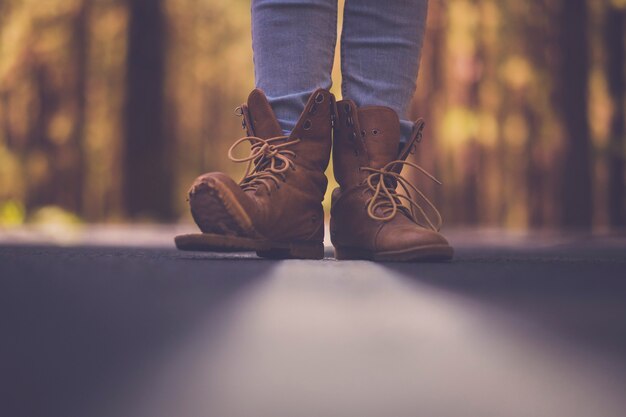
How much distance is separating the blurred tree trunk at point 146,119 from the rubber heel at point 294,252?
4.98 m

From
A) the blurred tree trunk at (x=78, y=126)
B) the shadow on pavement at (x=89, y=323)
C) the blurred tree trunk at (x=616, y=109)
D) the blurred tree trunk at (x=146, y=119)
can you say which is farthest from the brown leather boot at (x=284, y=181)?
the blurred tree trunk at (x=78, y=126)

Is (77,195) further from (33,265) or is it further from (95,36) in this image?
(33,265)

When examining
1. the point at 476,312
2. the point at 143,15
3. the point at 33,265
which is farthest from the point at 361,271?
the point at 143,15

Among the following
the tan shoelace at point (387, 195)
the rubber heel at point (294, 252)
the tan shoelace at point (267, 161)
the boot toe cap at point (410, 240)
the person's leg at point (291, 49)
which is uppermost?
the person's leg at point (291, 49)

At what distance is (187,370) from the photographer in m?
0.80

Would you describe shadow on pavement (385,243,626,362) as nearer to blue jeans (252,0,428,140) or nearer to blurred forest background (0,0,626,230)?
blue jeans (252,0,428,140)

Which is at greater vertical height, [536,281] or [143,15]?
[143,15]

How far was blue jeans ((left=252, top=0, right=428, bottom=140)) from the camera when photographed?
123 centimetres

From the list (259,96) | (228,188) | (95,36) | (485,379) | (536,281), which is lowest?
(485,379)

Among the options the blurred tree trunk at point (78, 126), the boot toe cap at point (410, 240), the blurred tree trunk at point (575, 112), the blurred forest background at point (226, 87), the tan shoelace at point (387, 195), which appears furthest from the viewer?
the blurred tree trunk at point (78, 126)

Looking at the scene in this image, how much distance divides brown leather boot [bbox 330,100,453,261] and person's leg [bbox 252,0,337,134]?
0.08 meters

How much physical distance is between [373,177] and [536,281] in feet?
1.54

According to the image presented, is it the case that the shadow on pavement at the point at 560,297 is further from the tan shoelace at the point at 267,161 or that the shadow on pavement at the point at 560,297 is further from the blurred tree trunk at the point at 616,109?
the blurred tree trunk at the point at 616,109

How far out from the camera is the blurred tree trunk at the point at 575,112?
5.94 metres
